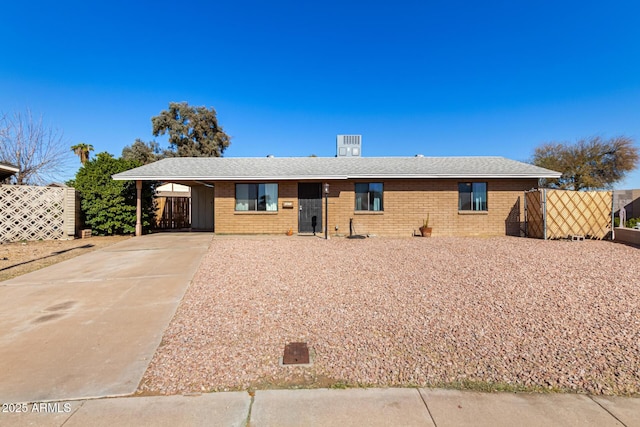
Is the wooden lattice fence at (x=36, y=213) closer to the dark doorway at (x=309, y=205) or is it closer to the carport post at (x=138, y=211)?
the carport post at (x=138, y=211)

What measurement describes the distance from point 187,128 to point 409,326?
33.3 metres

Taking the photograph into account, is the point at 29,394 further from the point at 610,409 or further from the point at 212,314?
the point at 610,409

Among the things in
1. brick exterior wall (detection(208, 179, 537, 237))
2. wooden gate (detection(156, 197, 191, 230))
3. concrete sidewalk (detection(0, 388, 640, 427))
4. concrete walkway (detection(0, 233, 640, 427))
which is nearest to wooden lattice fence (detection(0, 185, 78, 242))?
wooden gate (detection(156, 197, 191, 230))

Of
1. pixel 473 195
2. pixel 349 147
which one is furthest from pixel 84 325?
pixel 349 147

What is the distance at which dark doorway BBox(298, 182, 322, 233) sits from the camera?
1427 centimetres

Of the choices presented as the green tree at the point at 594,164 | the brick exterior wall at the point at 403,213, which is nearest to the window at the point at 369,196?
the brick exterior wall at the point at 403,213

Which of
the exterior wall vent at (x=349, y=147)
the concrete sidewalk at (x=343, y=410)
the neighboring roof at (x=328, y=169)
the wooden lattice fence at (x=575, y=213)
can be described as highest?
the exterior wall vent at (x=349, y=147)

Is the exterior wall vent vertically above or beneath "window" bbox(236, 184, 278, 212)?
above

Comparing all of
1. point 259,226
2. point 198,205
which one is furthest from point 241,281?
point 198,205

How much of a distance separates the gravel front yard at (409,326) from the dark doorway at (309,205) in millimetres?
6256

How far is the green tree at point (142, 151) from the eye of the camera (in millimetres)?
31688

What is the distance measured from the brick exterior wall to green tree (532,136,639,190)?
17.5 m

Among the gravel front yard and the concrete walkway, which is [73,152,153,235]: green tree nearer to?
the gravel front yard

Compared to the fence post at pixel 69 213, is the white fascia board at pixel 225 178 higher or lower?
higher
